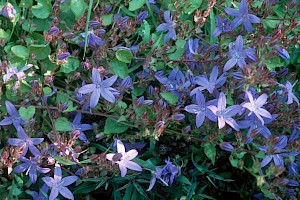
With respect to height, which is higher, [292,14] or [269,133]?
[292,14]

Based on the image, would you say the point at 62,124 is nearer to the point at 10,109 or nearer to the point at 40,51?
the point at 10,109

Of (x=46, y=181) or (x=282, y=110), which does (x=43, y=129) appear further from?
(x=282, y=110)

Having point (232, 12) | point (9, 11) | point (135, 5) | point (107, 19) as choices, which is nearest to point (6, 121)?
point (9, 11)

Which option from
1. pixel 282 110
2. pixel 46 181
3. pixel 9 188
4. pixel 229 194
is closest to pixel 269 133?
pixel 282 110

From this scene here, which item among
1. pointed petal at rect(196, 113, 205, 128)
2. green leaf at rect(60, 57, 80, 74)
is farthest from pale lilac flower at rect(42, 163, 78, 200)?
pointed petal at rect(196, 113, 205, 128)

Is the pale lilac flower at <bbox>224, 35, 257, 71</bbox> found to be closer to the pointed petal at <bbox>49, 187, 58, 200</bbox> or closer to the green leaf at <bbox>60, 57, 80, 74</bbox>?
the green leaf at <bbox>60, 57, 80, 74</bbox>
